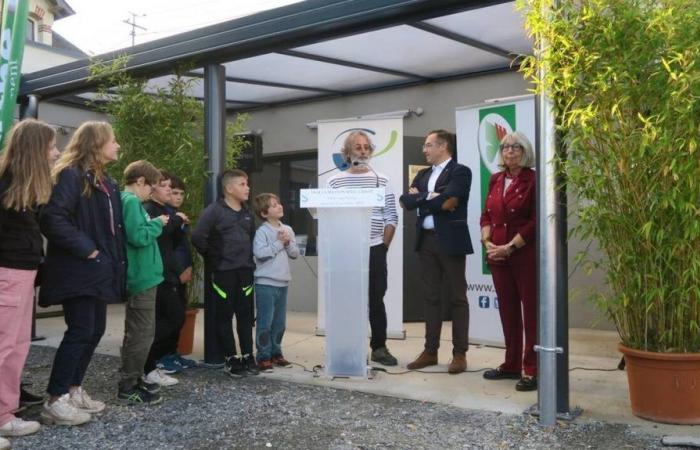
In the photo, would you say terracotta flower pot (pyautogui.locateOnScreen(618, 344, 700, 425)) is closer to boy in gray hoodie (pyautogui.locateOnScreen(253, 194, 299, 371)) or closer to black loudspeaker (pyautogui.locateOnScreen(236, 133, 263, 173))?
boy in gray hoodie (pyautogui.locateOnScreen(253, 194, 299, 371))

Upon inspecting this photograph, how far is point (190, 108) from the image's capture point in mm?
5660

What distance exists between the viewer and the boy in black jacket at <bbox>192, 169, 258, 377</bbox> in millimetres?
4691

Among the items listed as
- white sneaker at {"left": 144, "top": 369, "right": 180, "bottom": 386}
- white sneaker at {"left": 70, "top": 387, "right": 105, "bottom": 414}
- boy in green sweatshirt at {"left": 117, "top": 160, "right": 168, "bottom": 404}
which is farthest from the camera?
white sneaker at {"left": 144, "top": 369, "right": 180, "bottom": 386}

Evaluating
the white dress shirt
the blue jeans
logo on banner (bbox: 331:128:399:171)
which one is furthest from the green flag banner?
logo on banner (bbox: 331:128:399:171)

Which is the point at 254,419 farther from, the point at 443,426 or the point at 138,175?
the point at 138,175

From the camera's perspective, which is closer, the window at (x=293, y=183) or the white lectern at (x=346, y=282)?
the white lectern at (x=346, y=282)

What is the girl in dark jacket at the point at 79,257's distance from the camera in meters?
3.46

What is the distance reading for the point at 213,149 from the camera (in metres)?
5.19

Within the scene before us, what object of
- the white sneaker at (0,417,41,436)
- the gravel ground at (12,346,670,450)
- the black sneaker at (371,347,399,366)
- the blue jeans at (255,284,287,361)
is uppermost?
the blue jeans at (255,284,287,361)

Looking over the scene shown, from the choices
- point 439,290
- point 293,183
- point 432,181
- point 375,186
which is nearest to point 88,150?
point 375,186

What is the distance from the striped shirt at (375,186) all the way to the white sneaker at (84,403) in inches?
89.2

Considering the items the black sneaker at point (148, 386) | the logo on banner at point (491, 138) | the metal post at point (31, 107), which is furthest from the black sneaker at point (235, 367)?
the metal post at point (31, 107)

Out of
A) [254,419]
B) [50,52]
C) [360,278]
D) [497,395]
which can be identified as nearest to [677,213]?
[497,395]

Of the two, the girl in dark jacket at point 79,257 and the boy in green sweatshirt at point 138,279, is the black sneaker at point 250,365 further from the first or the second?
the girl in dark jacket at point 79,257
